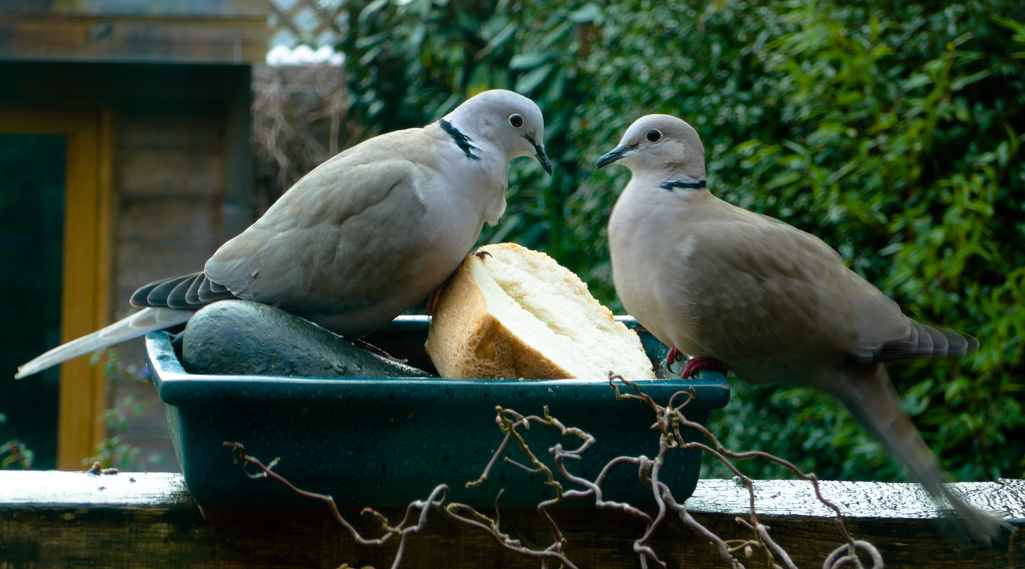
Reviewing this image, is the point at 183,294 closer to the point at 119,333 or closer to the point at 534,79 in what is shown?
the point at 119,333

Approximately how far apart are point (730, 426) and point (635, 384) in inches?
80.4

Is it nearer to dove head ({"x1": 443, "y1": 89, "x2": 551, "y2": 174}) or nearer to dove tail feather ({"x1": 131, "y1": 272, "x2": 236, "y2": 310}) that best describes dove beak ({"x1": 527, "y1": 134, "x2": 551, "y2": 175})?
dove head ({"x1": 443, "y1": 89, "x2": 551, "y2": 174})

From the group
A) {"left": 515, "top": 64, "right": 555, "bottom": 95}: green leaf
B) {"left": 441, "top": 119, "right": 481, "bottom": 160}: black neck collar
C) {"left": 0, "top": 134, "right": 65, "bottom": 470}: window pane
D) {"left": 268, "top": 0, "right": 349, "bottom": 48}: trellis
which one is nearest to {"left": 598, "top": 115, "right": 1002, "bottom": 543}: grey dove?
{"left": 441, "top": 119, "right": 481, "bottom": 160}: black neck collar

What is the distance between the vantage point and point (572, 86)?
357 centimetres

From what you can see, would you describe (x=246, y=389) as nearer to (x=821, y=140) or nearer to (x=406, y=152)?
(x=406, y=152)

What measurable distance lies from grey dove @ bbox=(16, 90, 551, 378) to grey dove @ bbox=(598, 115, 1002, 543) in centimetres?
26

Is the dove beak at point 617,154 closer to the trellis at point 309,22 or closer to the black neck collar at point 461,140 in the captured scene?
the black neck collar at point 461,140

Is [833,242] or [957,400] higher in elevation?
[833,242]

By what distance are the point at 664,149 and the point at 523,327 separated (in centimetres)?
47

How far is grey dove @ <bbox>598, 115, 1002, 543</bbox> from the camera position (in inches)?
47.2

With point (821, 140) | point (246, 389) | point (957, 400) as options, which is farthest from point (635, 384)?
point (821, 140)

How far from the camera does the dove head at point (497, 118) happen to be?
4.41 feet

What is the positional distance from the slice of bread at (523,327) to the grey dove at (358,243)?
7cm

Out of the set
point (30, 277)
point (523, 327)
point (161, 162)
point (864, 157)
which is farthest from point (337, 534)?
point (30, 277)
